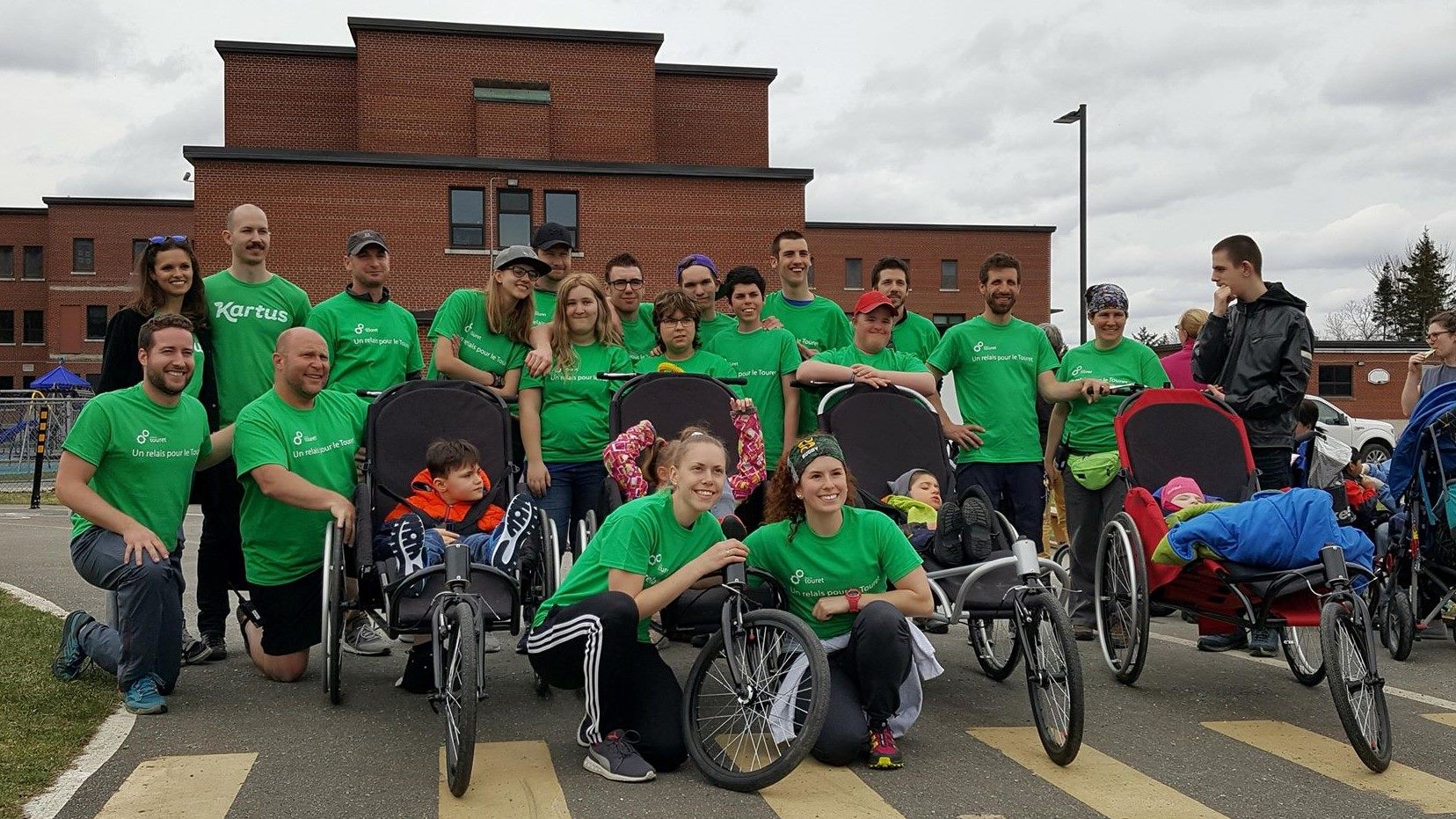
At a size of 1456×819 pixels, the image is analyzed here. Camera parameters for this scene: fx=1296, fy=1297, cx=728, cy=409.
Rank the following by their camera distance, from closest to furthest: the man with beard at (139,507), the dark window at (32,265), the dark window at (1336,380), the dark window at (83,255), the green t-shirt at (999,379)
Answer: the man with beard at (139,507), the green t-shirt at (999,379), the dark window at (1336,380), the dark window at (83,255), the dark window at (32,265)

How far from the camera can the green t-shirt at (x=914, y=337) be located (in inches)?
A: 341

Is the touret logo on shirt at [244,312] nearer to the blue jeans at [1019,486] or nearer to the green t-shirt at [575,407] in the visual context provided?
the green t-shirt at [575,407]

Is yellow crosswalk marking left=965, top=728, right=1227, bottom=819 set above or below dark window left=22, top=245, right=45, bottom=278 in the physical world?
below

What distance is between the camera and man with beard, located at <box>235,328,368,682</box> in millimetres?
6289

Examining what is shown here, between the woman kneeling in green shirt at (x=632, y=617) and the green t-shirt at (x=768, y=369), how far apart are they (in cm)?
251

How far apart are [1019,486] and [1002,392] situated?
1.92ft

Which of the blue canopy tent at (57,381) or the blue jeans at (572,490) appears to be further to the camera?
the blue canopy tent at (57,381)

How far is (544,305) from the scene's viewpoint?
8125mm

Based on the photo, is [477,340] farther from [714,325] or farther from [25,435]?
[25,435]

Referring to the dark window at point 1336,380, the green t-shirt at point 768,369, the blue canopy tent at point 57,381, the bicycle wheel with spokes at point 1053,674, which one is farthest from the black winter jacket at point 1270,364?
the blue canopy tent at point 57,381

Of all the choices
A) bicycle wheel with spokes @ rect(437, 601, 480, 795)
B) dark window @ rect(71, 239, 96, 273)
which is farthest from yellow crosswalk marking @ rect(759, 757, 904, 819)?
dark window @ rect(71, 239, 96, 273)

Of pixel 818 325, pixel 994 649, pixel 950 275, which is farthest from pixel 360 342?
pixel 950 275

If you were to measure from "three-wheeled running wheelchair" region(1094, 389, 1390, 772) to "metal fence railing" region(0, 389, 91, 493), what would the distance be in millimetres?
23082

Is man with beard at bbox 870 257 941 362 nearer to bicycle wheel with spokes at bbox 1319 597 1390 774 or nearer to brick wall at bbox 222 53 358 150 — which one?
bicycle wheel with spokes at bbox 1319 597 1390 774
